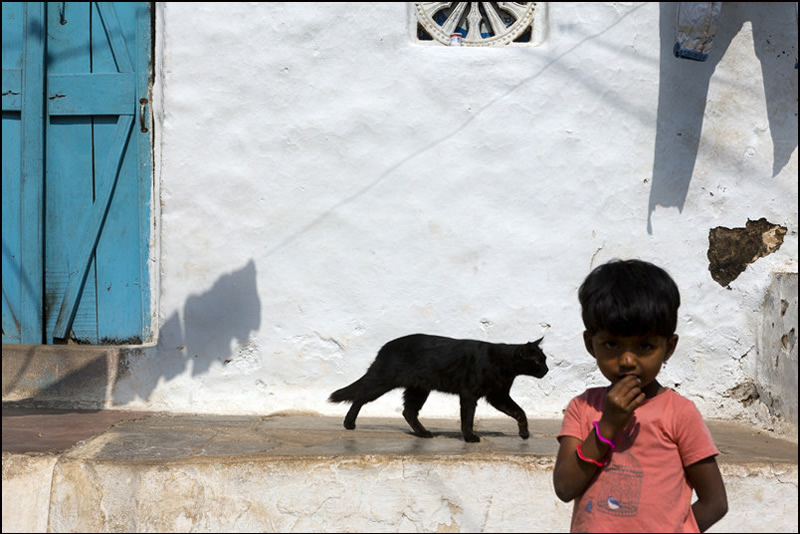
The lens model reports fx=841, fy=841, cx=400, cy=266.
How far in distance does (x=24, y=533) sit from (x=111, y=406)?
1.39 metres

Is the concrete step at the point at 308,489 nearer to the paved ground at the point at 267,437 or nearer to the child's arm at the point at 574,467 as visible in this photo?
the paved ground at the point at 267,437

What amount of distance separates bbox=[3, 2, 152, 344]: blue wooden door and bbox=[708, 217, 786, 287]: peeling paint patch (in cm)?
344

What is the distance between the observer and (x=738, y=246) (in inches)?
196

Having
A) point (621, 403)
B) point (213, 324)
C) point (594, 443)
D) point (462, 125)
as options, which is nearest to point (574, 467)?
point (594, 443)

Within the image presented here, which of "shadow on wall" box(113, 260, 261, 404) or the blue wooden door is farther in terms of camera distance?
the blue wooden door

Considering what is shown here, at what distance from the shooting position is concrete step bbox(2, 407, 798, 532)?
11.4 ft

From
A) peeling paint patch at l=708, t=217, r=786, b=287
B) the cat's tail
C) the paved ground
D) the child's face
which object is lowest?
the paved ground

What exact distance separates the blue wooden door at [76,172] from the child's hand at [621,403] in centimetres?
396

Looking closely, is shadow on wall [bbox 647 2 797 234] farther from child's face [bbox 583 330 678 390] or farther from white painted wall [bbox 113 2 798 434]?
child's face [bbox 583 330 678 390]

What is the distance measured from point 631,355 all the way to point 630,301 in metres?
0.12

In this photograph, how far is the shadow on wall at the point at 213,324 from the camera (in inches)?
195

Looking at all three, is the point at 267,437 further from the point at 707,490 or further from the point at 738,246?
the point at 738,246

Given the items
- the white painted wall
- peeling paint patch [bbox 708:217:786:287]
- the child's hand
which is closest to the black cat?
the white painted wall

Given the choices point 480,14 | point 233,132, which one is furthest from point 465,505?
point 480,14
